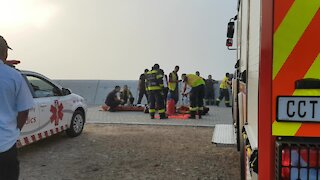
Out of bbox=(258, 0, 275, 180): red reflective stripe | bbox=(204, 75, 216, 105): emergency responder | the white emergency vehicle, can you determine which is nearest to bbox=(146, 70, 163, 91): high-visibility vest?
the white emergency vehicle

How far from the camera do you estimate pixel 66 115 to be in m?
8.86

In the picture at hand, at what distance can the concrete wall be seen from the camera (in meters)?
21.2

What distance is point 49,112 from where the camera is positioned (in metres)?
8.05

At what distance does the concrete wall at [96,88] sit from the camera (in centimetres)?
2122

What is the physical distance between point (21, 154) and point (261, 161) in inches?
256

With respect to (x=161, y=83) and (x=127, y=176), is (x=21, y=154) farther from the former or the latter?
(x=161, y=83)

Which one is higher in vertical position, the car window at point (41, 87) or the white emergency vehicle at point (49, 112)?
the car window at point (41, 87)

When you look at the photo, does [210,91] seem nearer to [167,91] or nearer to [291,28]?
[167,91]

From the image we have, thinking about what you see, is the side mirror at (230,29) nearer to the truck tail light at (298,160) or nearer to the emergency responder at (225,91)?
the truck tail light at (298,160)

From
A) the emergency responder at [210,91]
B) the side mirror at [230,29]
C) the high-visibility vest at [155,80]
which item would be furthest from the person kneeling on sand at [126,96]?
the side mirror at [230,29]

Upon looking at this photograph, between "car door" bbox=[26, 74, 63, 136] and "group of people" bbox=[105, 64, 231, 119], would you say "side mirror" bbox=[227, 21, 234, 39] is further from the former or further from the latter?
"group of people" bbox=[105, 64, 231, 119]

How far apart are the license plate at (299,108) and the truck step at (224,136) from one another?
400cm

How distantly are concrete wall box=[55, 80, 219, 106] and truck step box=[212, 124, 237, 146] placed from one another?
1295 centimetres

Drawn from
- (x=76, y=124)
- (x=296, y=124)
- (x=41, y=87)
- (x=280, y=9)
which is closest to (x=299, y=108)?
(x=296, y=124)
